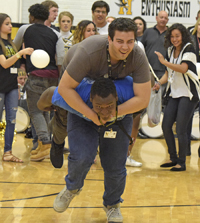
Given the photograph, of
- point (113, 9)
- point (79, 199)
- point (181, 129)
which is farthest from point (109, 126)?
point (113, 9)

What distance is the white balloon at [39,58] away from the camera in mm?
4729

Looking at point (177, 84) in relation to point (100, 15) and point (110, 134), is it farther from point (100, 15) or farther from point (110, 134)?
point (110, 134)

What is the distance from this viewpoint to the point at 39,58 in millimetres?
4730

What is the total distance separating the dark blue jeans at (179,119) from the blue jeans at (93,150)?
1883 millimetres

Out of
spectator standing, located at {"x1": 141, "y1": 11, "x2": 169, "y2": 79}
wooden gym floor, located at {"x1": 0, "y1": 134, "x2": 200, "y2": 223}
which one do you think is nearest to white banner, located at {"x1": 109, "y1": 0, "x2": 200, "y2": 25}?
spectator standing, located at {"x1": 141, "y1": 11, "x2": 169, "y2": 79}

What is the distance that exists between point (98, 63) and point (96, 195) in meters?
1.46

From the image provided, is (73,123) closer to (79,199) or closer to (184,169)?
(79,199)

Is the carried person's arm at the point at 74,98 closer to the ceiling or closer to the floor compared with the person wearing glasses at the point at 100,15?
closer to the floor

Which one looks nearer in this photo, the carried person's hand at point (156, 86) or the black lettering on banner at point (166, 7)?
the carried person's hand at point (156, 86)

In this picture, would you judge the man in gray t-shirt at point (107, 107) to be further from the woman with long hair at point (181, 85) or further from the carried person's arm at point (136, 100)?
the woman with long hair at point (181, 85)

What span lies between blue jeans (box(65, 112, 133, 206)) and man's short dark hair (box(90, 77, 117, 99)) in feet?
1.12

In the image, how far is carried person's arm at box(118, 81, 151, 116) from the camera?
2.73 m

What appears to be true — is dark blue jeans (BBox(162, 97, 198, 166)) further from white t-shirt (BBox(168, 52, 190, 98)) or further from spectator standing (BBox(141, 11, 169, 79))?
spectator standing (BBox(141, 11, 169, 79))

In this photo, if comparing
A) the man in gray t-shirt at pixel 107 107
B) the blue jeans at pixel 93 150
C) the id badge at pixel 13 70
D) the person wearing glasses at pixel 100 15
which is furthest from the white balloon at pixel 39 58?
the blue jeans at pixel 93 150
